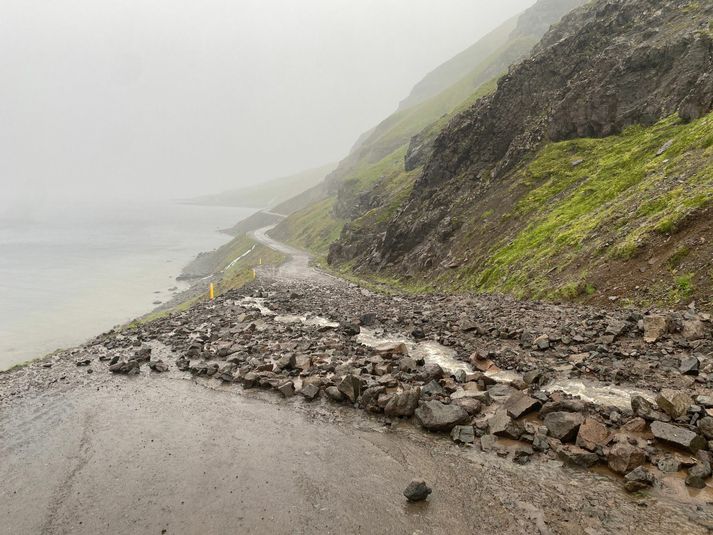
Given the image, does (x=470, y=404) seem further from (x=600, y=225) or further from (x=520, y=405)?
(x=600, y=225)

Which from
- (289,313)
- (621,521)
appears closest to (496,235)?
(289,313)

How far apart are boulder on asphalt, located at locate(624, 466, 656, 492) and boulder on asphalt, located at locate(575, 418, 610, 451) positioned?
1210 millimetres

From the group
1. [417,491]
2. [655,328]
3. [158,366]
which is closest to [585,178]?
[655,328]

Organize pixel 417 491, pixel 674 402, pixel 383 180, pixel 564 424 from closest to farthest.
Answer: pixel 417 491 < pixel 674 402 < pixel 564 424 < pixel 383 180

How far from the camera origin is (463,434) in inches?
522

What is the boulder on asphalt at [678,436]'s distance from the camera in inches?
418

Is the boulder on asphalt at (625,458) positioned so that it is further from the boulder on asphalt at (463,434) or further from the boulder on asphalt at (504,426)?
the boulder on asphalt at (463,434)

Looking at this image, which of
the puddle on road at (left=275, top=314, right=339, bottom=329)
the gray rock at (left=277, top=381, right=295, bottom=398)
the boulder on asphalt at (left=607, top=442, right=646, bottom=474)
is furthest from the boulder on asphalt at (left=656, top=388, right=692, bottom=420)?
the puddle on road at (left=275, top=314, right=339, bottom=329)

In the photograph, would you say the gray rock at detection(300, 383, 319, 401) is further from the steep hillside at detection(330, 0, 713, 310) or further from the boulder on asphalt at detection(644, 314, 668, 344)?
the steep hillside at detection(330, 0, 713, 310)

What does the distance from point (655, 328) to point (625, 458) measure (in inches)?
324

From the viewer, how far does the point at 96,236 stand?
19062 cm

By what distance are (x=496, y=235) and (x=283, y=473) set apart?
111 feet

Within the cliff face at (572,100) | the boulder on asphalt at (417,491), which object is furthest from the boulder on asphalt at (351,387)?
the cliff face at (572,100)

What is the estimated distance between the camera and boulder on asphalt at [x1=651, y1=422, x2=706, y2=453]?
34.9 feet
